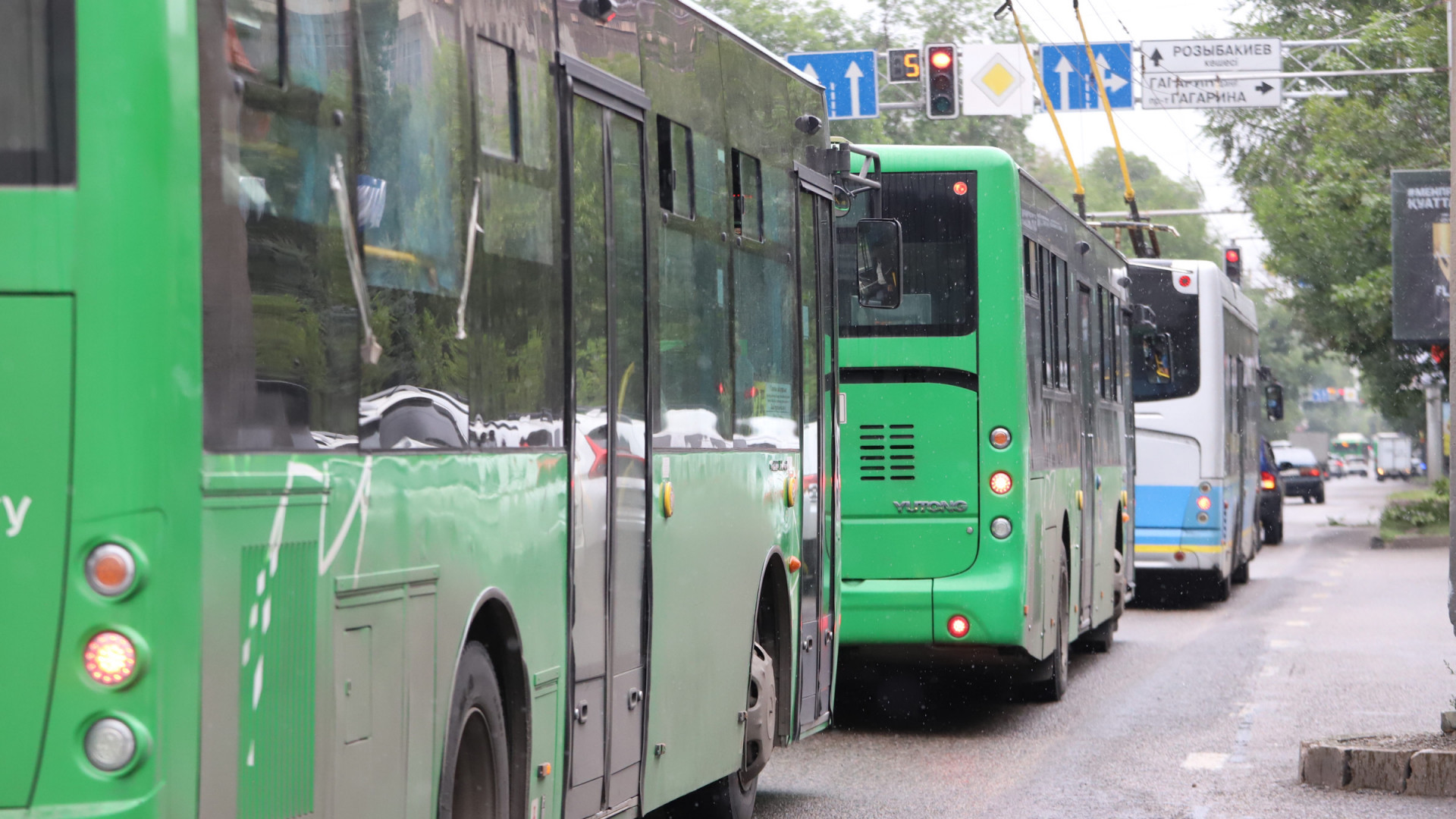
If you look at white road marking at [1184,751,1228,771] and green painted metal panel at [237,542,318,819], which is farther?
white road marking at [1184,751,1228,771]

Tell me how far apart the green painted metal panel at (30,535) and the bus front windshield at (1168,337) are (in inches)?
732

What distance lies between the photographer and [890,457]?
38.0 ft

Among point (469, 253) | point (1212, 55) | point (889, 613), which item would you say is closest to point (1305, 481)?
point (1212, 55)

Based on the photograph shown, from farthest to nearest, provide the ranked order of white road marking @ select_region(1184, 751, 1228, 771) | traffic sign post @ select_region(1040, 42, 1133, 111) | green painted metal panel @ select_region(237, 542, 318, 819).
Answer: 1. traffic sign post @ select_region(1040, 42, 1133, 111)
2. white road marking @ select_region(1184, 751, 1228, 771)
3. green painted metal panel @ select_region(237, 542, 318, 819)

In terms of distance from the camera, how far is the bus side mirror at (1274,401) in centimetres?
2916

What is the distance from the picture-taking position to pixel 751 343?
814 cm

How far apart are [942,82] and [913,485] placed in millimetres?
12508

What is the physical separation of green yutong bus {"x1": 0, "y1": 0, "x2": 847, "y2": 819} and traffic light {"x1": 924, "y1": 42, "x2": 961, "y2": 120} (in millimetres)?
15478

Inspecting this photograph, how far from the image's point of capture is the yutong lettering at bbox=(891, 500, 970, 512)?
11.5 metres

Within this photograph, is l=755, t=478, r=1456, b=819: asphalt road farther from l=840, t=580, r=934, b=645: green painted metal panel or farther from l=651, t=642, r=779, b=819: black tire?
l=840, t=580, r=934, b=645: green painted metal panel

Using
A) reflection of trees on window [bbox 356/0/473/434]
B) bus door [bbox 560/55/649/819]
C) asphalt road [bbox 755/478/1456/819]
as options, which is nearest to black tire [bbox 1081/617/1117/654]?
asphalt road [bbox 755/478/1456/819]

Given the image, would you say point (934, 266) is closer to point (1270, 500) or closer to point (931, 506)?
point (931, 506)

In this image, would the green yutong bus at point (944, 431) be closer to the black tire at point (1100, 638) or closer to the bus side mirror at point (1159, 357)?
the black tire at point (1100, 638)

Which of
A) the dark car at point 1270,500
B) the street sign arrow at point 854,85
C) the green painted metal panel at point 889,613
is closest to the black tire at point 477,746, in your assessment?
the green painted metal panel at point 889,613
